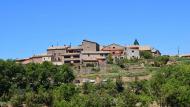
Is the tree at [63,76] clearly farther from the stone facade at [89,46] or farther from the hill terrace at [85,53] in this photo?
the stone facade at [89,46]

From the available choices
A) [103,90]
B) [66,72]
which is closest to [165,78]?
[103,90]

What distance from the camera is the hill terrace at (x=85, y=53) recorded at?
93375mm

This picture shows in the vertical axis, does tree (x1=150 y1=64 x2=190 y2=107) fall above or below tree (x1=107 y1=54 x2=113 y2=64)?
below

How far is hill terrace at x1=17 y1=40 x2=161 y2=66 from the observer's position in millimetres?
93375

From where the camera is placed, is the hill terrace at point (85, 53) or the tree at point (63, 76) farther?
the hill terrace at point (85, 53)

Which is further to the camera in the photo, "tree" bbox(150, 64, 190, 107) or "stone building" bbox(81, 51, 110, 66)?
"stone building" bbox(81, 51, 110, 66)

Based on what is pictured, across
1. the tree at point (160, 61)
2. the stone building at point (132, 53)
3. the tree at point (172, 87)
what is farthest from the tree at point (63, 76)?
the stone building at point (132, 53)

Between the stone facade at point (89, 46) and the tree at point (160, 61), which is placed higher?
the stone facade at point (89, 46)

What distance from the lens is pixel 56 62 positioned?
94.6 m

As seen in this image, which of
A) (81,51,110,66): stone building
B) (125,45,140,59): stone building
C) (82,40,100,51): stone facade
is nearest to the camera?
(81,51,110,66): stone building

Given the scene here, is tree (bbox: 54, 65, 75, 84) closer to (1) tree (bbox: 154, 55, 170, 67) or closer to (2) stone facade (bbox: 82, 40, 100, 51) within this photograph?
(1) tree (bbox: 154, 55, 170, 67)

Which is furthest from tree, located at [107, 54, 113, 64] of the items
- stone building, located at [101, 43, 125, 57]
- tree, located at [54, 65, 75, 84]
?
tree, located at [54, 65, 75, 84]

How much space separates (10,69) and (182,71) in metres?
20.7

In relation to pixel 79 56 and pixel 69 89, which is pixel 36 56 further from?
pixel 69 89
